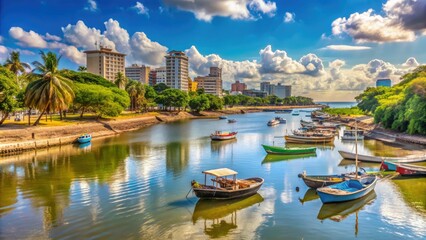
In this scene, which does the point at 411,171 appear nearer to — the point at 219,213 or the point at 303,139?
the point at 219,213

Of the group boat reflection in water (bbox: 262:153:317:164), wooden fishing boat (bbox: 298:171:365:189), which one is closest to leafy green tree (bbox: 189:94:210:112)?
boat reflection in water (bbox: 262:153:317:164)

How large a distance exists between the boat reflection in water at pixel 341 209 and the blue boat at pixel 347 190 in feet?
1.23

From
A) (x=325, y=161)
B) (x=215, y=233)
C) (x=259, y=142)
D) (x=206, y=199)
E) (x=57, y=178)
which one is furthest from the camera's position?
Result: (x=259, y=142)

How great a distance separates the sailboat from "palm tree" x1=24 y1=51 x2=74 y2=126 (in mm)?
48934

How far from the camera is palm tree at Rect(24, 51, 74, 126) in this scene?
55531 millimetres

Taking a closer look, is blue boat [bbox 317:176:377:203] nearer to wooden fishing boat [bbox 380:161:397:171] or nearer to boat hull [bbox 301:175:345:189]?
boat hull [bbox 301:175:345:189]

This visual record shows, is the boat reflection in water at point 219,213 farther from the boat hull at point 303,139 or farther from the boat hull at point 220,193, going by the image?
the boat hull at point 303,139

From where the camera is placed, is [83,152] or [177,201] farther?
[83,152]

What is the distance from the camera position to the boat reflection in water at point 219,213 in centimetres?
2108

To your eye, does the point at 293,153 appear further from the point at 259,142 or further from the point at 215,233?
the point at 215,233

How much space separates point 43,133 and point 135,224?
41603 mm

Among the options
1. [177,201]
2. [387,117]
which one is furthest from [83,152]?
[387,117]

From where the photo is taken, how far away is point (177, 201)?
1025 inches

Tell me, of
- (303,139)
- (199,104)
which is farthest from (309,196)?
(199,104)
